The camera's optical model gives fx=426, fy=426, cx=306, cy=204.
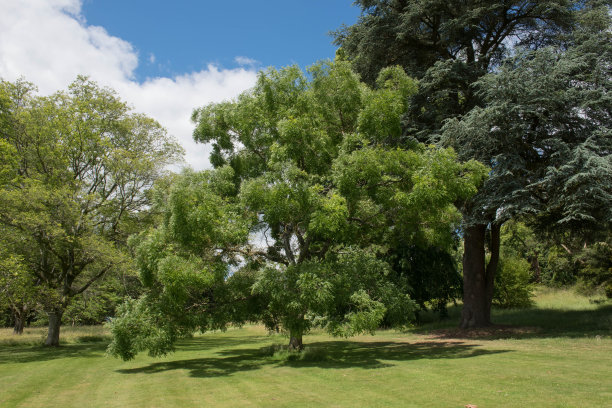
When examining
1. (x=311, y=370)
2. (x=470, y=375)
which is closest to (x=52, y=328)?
(x=311, y=370)

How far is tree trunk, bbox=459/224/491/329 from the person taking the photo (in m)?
20.8

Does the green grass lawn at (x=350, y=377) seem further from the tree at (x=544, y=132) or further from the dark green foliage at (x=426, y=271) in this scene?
the dark green foliage at (x=426, y=271)

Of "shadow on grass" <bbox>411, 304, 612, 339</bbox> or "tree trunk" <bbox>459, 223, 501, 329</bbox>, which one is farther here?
"tree trunk" <bbox>459, 223, 501, 329</bbox>

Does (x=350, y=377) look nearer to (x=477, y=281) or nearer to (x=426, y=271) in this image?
(x=477, y=281)

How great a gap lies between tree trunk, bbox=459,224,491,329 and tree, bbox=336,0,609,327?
49mm

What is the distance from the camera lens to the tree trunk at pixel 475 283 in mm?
20797

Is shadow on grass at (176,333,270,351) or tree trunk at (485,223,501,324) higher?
tree trunk at (485,223,501,324)

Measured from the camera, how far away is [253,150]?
53.1 ft

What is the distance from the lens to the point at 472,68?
19.9 metres

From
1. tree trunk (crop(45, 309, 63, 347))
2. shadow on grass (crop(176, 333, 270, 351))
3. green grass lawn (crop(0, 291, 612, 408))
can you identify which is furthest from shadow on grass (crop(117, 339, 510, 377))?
tree trunk (crop(45, 309, 63, 347))

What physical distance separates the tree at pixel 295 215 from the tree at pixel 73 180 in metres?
9.25

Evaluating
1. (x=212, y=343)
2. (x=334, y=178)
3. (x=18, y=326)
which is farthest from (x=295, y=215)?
(x=18, y=326)

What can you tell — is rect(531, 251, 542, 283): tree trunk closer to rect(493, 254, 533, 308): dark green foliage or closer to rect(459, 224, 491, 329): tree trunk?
rect(493, 254, 533, 308): dark green foliage

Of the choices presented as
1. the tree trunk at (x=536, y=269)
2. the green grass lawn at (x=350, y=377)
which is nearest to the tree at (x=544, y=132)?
the green grass lawn at (x=350, y=377)
